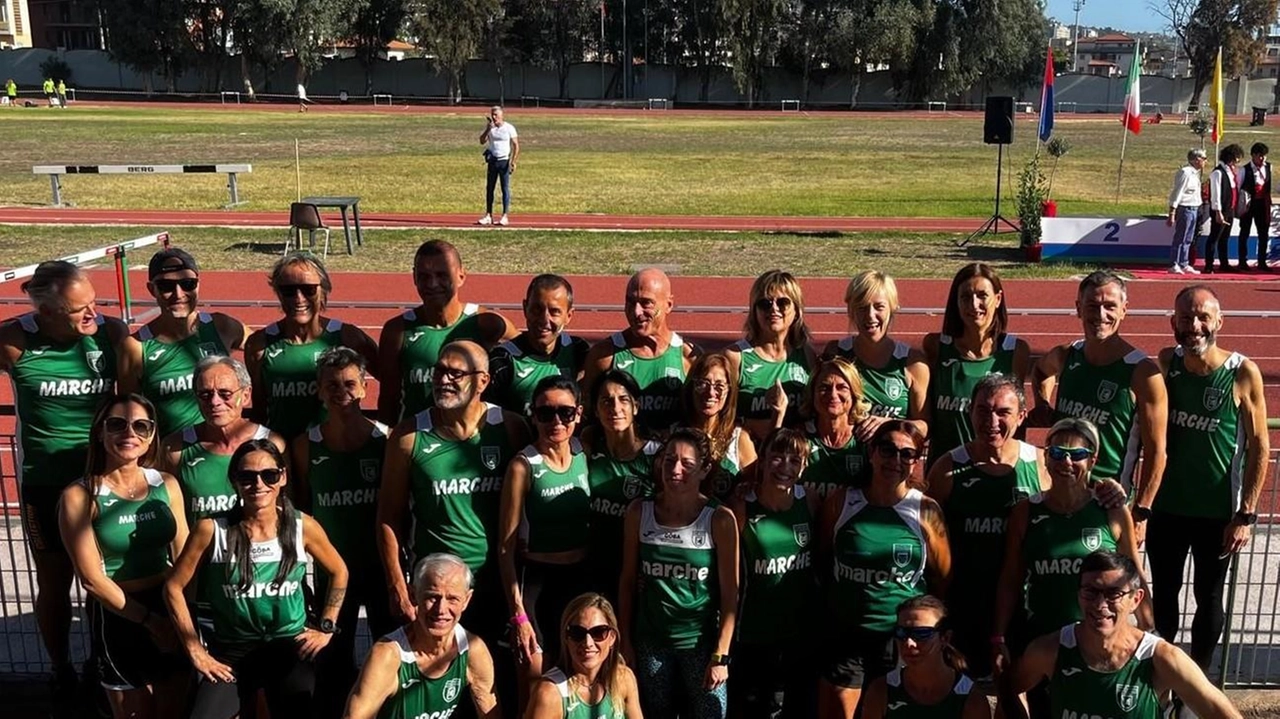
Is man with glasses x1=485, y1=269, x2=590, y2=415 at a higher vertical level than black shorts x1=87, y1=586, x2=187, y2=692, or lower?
higher

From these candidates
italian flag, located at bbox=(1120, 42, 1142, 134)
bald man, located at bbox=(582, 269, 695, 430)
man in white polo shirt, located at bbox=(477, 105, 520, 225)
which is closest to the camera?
bald man, located at bbox=(582, 269, 695, 430)

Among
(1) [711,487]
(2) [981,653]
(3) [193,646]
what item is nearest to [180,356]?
(3) [193,646]

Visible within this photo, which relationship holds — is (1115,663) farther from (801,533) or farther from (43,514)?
(43,514)

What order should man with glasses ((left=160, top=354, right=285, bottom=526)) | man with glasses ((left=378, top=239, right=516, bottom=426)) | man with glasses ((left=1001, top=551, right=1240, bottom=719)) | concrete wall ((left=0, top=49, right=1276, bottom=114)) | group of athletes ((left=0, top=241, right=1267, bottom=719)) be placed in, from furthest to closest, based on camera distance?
concrete wall ((left=0, top=49, right=1276, bottom=114)) → man with glasses ((left=378, top=239, right=516, bottom=426)) → man with glasses ((left=160, top=354, right=285, bottom=526)) → group of athletes ((left=0, top=241, right=1267, bottom=719)) → man with glasses ((left=1001, top=551, right=1240, bottom=719))

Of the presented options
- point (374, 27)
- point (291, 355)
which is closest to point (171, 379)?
point (291, 355)

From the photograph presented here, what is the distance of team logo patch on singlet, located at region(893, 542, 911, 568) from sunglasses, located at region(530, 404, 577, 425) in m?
1.21

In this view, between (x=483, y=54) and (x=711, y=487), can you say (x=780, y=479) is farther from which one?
(x=483, y=54)

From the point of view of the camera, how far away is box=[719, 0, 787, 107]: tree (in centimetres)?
6919

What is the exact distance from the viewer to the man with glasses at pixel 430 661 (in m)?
3.59

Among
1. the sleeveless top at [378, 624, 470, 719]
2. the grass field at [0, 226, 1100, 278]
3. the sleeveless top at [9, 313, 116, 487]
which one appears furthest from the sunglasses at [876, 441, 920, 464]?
the grass field at [0, 226, 1100, 278]

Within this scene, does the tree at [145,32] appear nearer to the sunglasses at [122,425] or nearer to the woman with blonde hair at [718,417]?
the sunglasses at [122,425]

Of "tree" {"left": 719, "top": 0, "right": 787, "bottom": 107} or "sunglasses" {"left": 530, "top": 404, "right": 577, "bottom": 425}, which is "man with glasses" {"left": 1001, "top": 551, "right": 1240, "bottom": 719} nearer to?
"sunglasses" {"left": 530, "top": 404, "right": 577, "bottom": 425}

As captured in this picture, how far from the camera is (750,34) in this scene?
7000cm

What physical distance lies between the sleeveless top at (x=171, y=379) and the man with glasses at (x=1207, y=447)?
394cm
